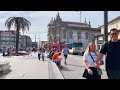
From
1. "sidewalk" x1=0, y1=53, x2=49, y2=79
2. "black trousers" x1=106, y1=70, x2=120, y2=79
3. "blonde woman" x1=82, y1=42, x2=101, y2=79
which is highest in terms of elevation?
"blonde woman" x1=82, y1=42, x2=101, y2=79

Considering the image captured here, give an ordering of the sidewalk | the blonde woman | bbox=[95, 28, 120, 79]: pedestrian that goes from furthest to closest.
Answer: the sidewalk
the blonde woman
bbox=[95, 28, 120, 79]: pedestrian

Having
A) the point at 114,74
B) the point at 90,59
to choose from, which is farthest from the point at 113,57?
the point at 90,59

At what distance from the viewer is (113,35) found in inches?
213

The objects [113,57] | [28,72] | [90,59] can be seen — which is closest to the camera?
[113,57]

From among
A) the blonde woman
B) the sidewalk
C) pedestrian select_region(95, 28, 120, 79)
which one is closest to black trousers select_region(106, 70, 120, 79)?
pedestrian select_region(95, 28, 120, 79)

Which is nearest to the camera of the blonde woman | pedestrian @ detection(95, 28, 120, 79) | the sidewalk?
pedestrian @ detection(95, 28, 120, 79)

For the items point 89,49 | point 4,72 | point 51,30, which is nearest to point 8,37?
point 51,30

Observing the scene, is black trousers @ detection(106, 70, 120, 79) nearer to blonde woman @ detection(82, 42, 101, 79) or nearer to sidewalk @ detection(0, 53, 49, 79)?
blonde woman @ detection(82, 42, 101, 79)

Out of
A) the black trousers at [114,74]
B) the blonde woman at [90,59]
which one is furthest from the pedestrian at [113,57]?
the blonde woman at [90,59]

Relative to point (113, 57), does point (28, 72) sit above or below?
below

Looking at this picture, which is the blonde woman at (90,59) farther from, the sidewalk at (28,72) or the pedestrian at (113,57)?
the sidewalk at (28,72)

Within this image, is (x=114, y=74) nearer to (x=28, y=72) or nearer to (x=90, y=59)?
(x=90, y=59)

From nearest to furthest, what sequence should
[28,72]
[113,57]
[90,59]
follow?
[113,57], [90,59], [28,72]

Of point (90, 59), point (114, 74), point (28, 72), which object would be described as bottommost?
point (28, 72)
